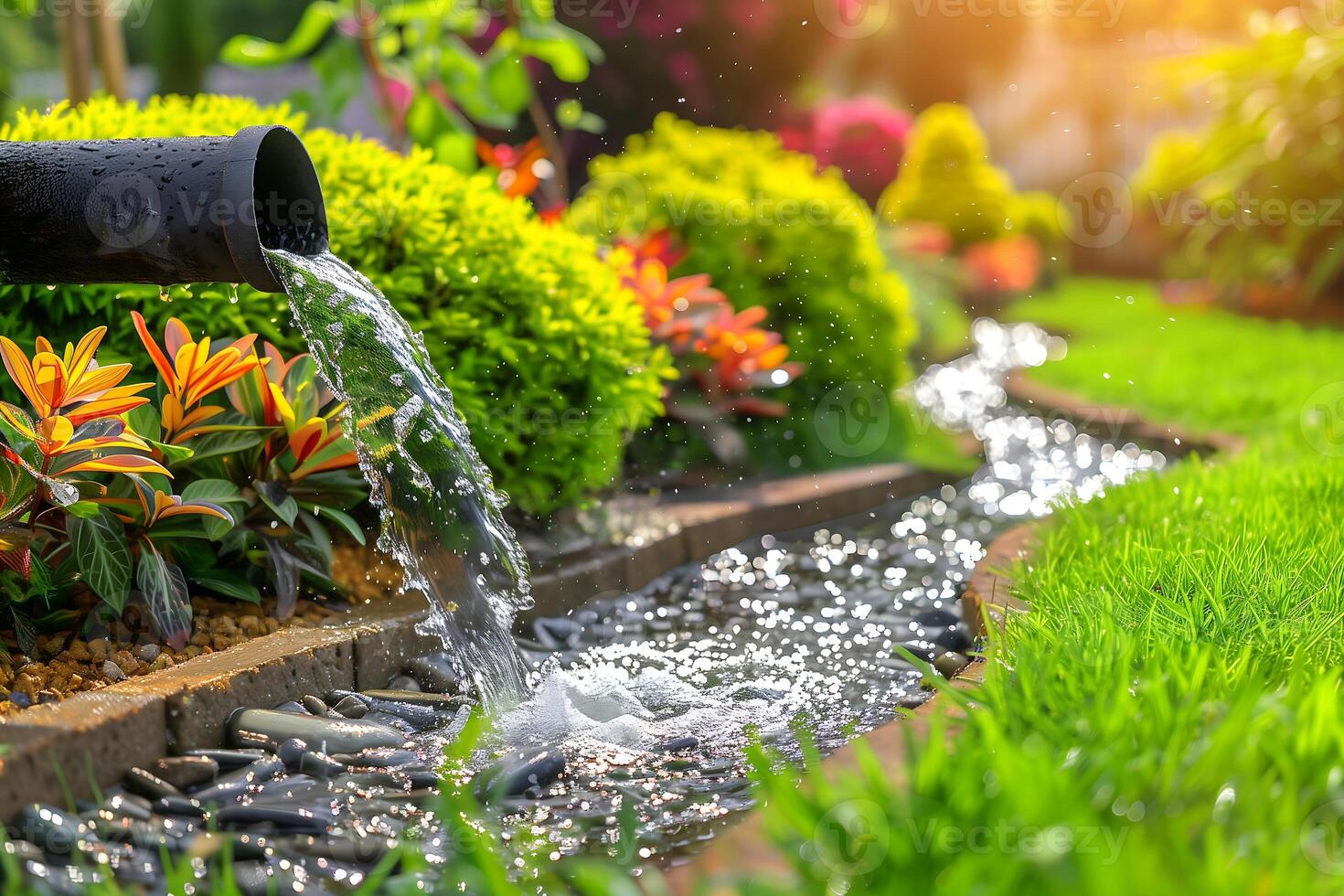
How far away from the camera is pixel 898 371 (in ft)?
21.0

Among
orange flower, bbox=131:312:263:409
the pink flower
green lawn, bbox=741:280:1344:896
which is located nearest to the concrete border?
orange flower, bbox=131:312:263:409

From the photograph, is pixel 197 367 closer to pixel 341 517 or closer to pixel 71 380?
pixel 71 380

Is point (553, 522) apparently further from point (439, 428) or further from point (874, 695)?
point (874, 695)

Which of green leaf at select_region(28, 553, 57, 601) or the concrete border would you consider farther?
green leaf at select_region(28, 553, 57, 601)

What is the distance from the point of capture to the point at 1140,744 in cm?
176

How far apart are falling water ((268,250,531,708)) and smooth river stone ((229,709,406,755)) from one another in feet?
1.42

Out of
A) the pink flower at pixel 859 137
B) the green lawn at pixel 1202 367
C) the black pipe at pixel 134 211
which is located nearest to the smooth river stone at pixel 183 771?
the black pipe at pixel 134 211

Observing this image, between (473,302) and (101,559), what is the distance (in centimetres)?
150

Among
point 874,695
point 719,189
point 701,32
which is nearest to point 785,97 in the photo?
point 701,32

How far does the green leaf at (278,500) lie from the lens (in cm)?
293

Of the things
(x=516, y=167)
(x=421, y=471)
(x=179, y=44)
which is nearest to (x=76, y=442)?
(x=421, y=471)

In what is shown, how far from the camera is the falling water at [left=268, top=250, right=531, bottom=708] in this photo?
3.02 meters

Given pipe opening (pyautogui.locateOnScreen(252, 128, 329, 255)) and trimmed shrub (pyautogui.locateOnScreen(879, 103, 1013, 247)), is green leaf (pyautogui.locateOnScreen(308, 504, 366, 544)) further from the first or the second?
trimmed shrub (pyautogui.locateOnScreen(879, 103, 1013, 247))

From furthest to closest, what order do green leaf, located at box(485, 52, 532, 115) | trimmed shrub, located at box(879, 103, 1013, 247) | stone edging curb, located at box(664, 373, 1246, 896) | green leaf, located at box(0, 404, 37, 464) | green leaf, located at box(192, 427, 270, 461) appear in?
trimmed shrub, located at box(879, 103, 1013, 247), green leaf, located at box(485, 52, 532, 115), green leaf, located at box(192, 427, 270, 461), green leaf, located at box(0, 404, 37, 464), stone edging curb, located at box(664, 373, 1246, 896)
